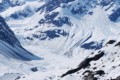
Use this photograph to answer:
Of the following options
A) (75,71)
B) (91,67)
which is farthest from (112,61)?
(75,71)

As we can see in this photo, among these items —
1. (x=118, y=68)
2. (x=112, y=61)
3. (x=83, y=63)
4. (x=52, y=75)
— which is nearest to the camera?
(x=118, y=68)

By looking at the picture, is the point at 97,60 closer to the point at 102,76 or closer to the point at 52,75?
the point at 102,76

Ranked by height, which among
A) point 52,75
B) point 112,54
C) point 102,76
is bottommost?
point 102,76

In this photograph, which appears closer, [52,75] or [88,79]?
[88,79]

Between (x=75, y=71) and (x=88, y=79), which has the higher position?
(x=75, y=71)

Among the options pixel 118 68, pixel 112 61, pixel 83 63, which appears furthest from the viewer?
pixel 83 63

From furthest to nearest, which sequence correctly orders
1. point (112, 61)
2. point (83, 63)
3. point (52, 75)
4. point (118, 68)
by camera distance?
point (52, 75)
point (83, 63)
point (112, 61)
point (118, 68)

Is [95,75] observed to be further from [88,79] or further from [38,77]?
[38,77]

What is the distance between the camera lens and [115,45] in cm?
14112

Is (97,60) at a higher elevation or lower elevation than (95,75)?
higher

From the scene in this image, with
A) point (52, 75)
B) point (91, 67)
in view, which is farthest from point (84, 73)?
point (52, 75)

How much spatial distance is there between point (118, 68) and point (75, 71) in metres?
23.6

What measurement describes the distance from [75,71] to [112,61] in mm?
14779

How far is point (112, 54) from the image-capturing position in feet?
446
